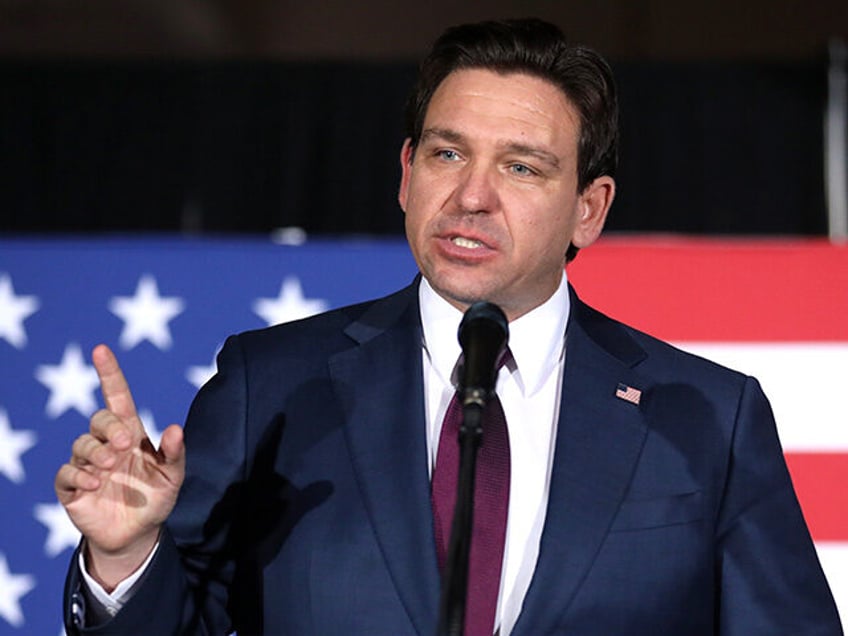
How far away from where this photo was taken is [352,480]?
59.3 inches

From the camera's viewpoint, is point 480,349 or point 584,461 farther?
point 584,461

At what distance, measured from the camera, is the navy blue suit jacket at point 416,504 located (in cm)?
145

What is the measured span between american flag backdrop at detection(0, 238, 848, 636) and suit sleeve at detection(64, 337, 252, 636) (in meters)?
0.57

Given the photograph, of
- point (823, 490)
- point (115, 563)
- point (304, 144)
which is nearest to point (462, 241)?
point (115, 563)

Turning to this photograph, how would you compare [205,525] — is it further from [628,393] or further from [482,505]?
[628,393]

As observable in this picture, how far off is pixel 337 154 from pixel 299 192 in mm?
144

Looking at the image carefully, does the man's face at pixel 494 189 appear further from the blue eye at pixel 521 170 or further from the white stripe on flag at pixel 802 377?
the white stripe on flag at pixel 802 377

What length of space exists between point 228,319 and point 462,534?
117 centimetres

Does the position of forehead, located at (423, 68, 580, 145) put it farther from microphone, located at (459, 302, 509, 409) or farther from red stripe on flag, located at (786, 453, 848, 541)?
red stripe on flag, located at (786, 453, 848, 541)

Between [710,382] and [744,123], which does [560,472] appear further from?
[744,123]

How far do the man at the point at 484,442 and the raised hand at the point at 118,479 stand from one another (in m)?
0.02

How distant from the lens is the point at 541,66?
168cm

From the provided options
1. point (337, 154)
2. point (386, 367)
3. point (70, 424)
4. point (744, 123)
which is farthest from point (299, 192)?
point (386, 367)

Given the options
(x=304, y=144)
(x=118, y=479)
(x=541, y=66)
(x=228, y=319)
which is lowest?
(x=118, y=479)
